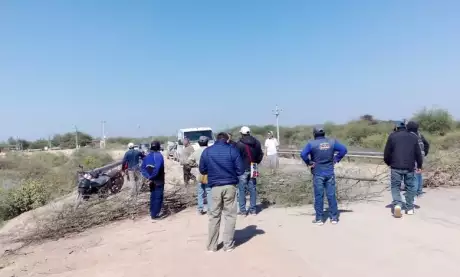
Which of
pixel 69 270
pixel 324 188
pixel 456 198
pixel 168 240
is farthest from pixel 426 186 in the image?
pixel 69 270

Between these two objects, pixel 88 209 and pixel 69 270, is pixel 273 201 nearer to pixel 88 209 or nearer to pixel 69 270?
pixel 88 209

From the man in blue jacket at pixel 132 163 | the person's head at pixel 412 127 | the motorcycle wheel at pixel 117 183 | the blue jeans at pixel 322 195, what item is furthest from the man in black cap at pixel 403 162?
the motorcycle wheel at pixel 117 183

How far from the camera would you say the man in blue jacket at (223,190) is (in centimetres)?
693

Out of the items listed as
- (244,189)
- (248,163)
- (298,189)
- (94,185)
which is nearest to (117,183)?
(94,185)

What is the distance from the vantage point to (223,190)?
22.7 feet

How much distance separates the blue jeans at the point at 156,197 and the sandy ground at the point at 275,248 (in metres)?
0.27

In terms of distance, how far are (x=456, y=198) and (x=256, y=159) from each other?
5437 mm

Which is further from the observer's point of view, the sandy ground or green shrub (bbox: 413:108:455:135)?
green shrub (bbox: 413:108:455:135)

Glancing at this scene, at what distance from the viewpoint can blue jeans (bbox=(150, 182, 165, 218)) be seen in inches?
392

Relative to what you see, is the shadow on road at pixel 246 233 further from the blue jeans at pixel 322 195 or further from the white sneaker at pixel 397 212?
the white sneaker at pixel 397 212

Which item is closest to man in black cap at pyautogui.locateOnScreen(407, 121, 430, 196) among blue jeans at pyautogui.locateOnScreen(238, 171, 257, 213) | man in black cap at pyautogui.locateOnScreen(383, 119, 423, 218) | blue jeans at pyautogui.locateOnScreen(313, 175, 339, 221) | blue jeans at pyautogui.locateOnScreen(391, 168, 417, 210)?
man in black cap at pyautogui.locateOnScreen(383, 119, 423, 218)

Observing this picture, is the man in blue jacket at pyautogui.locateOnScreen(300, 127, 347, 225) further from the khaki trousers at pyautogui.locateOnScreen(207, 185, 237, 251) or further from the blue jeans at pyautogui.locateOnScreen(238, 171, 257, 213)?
the khaki trousers at pyautogui.locateOnScreen(207, 185, 237, 251)

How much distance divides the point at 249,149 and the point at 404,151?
3.24m

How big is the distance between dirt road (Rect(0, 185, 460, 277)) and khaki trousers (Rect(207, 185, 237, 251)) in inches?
9.2
